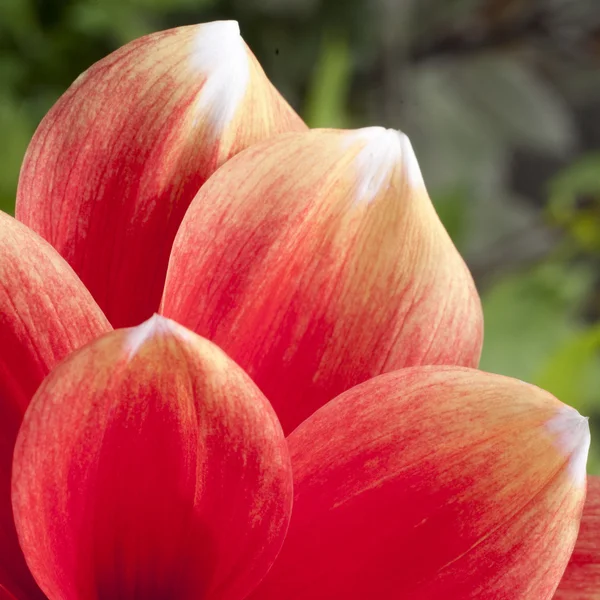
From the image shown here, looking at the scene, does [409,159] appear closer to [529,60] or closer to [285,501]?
[285,501]

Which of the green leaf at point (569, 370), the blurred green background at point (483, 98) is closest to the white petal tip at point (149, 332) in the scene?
the green leaf at point (569, 370)

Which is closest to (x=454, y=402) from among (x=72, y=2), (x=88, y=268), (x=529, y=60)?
(x=88, y=268)

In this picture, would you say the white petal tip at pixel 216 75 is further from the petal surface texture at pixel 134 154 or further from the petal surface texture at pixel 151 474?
the petal surface texture at pixel 151 474

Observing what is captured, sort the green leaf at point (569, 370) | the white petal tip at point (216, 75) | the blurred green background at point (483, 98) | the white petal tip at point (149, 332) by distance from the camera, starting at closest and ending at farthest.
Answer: the white petal tip at point (149, 332)
the white petal tip at point (216, 75)
the green leaf at point (569, 370)
the blurred green background at point (483, 98)

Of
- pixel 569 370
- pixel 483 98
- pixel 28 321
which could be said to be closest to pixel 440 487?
pixel 28 321

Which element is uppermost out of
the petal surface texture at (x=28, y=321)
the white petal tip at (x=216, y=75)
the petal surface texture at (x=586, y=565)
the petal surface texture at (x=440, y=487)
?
the white petal tip at (x=216, y=75)

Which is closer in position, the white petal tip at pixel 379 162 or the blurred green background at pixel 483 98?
the white petal tip at pixel 379 162

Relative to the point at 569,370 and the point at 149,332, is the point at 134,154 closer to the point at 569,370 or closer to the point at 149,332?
the point at 149,332
